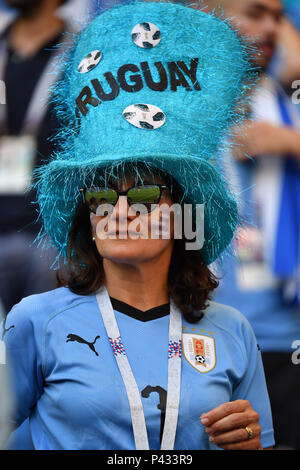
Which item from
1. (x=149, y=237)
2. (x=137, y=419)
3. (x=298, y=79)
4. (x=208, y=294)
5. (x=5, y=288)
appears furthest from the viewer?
(x=298, y=79)

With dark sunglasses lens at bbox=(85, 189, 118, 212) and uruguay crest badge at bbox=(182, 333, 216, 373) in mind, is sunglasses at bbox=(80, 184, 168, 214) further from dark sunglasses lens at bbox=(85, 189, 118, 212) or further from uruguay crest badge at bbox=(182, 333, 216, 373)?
uruguay crest badge at bbox=(182, 333, 216, 373)

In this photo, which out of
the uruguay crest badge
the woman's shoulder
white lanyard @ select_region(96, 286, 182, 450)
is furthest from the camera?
the woman's shoulder

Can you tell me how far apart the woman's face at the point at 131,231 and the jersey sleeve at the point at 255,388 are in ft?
1.18

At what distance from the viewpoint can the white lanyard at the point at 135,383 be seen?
129 cm

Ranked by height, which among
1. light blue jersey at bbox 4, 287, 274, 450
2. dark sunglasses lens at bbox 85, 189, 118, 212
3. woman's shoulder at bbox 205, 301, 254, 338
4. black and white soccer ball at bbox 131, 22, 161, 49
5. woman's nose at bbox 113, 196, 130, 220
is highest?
black and white soccer ball at bbox 131, 22, 161, 49

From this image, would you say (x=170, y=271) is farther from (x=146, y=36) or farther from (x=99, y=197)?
(x=146, y=36)

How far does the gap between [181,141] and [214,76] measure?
0.67 feet

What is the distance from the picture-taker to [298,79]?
7.72ft

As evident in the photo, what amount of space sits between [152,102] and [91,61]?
0.19m

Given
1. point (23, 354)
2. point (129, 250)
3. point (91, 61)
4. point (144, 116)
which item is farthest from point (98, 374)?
point (91, 61)

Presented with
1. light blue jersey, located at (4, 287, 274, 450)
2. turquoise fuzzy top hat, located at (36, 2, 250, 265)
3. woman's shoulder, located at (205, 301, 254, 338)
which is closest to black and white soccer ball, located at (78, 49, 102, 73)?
turquoise fuzzy top hat, located at (36, 2, 250, 265)

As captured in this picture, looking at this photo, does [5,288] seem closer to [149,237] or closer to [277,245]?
[149,237]

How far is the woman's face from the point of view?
136cm

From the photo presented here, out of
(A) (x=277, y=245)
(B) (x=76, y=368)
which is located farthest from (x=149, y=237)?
(A) (x=277, y=245)
